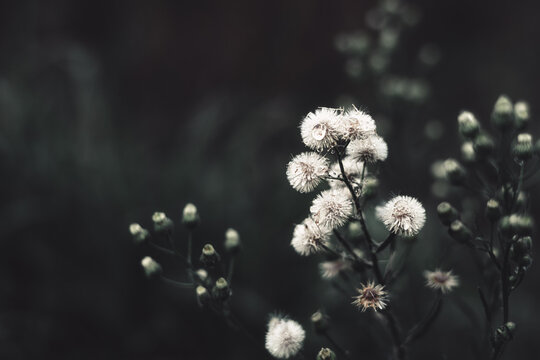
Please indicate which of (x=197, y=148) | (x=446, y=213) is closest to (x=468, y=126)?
(x=446, y=213)

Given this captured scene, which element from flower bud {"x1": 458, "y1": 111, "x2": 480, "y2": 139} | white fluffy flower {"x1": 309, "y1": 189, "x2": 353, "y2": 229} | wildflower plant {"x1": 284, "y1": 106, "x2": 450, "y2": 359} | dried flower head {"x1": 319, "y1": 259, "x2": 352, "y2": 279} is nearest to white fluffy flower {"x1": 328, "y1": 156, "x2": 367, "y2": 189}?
wildflower plant {"x1": 284, "y1": 106, "x2": 450, "y2": 359}

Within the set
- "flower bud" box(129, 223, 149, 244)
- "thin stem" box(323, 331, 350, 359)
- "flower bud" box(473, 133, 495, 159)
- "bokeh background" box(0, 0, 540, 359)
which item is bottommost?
"thin stem" box(323, 331, 350, 359)

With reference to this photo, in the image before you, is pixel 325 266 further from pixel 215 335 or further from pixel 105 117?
pixel 105 117

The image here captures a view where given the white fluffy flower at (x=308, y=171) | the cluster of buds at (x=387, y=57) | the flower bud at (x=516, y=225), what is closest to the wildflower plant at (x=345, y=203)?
the white fluffy flower at (x=308, y=171)

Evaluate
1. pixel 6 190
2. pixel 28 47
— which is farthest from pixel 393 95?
pixel 28 47

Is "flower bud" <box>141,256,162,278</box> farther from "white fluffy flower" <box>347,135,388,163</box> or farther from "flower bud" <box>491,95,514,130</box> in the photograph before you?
"flower bud" <box>491,95,514,130</box>
